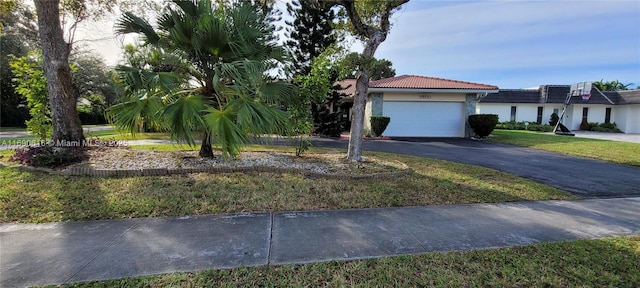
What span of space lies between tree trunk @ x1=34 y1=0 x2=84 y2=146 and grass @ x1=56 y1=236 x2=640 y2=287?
21.4 ft

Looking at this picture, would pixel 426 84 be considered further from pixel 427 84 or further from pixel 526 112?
pixel 526 112

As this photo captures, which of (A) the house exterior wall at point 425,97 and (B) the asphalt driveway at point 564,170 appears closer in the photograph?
(B) the asphalt driveway at point 564,170

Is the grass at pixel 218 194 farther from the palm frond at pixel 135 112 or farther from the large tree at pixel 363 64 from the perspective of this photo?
the large tree at pixel 363 64

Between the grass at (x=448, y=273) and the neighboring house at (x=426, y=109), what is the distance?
13.4 m

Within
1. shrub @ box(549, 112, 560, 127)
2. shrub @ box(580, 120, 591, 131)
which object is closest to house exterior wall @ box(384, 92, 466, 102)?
shrub @ box(549, 112, 560, 127)

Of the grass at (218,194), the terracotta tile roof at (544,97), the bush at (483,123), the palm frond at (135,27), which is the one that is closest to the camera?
the grass at (218,194)

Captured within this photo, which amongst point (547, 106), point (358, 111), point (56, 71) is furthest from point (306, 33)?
point (547, 106)

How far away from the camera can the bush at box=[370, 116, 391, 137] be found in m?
15.5

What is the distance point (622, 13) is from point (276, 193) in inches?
464

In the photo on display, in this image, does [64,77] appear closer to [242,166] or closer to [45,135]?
[45,135]

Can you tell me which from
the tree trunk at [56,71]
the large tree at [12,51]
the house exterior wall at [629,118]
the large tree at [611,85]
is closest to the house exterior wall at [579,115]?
the house exterior wall at [629,118]

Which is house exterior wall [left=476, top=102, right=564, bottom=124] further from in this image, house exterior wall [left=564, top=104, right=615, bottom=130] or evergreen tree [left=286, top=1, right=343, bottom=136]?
evergreen tree [left=286, top=1, right=343, bottom=136]

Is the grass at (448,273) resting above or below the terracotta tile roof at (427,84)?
below

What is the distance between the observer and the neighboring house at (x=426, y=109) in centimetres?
1612
